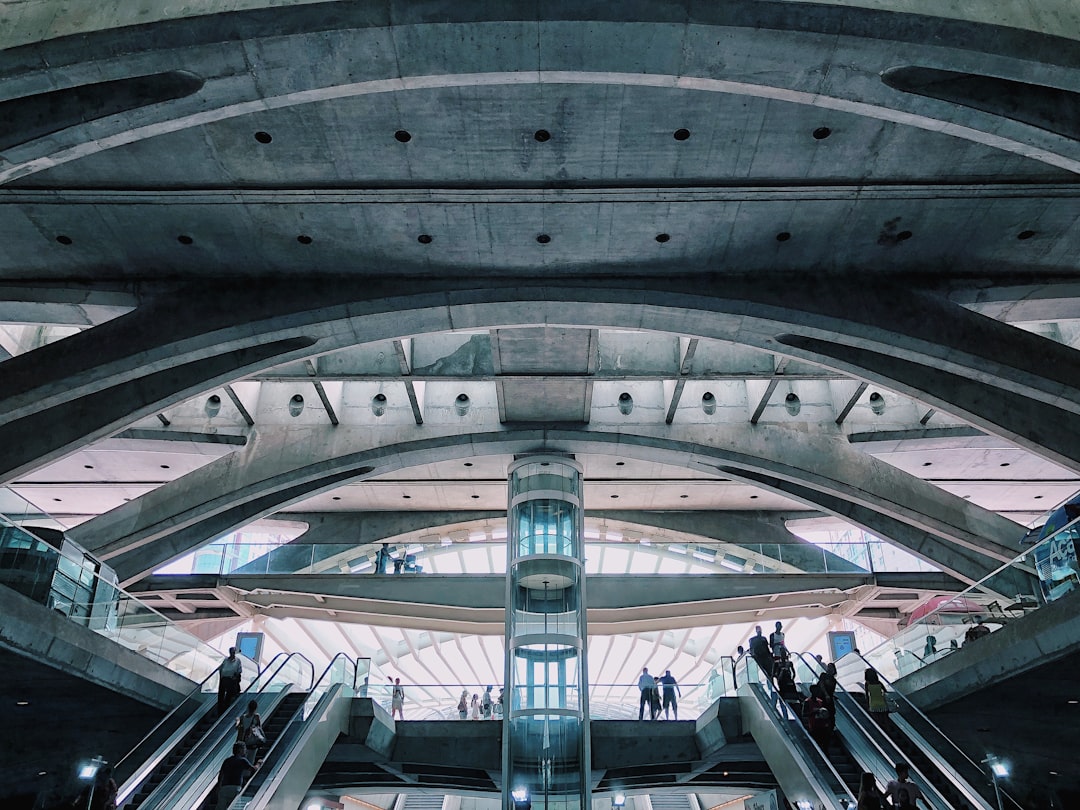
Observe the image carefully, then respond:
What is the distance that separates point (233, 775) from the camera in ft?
43.9

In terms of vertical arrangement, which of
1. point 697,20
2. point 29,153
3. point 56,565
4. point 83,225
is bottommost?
point 56,565

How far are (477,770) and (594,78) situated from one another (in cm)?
1874

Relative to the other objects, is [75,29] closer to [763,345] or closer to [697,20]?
[697,20]

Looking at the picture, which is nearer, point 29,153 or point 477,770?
point 29,153

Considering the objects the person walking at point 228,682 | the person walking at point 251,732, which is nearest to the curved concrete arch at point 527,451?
the person walking at point 228,682

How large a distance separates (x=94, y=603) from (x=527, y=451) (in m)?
12.8

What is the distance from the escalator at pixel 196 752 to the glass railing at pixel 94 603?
828 millimetres

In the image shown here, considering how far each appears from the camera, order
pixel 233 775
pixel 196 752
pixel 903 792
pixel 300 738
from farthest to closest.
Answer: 1. pixel 300 738
2. pixel 196 752
3. pixel 233 775
4. pixel 903 792

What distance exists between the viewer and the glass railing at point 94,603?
14688 mm

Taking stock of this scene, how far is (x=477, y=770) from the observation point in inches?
923

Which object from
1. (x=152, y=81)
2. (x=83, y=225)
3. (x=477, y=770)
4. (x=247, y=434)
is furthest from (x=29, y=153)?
(x=477, y=770)

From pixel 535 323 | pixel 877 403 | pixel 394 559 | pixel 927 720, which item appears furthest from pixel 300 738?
pixel 877 403

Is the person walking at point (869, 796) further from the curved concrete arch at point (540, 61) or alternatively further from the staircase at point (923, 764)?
the curved concrete arch at point (540, 61)

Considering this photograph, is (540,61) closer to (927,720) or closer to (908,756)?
(908,756)
